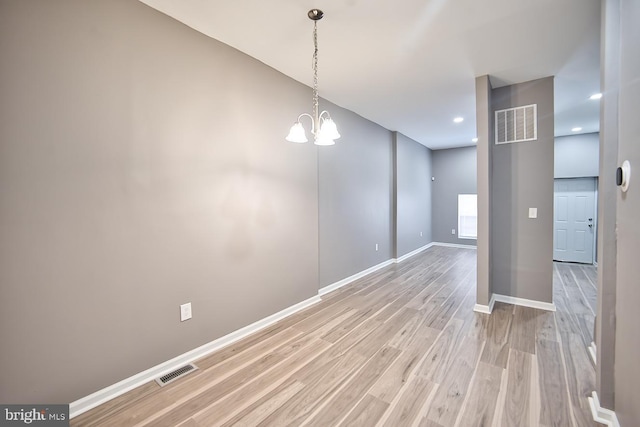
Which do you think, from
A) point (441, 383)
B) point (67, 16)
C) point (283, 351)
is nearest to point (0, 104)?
point (67, 16)

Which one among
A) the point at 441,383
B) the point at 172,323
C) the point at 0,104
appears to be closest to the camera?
the point at 0,104

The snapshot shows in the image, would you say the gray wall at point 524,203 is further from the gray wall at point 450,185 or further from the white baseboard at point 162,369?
the gray wall at point 450,185

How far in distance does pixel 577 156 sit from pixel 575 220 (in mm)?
1401

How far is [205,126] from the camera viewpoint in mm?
2375

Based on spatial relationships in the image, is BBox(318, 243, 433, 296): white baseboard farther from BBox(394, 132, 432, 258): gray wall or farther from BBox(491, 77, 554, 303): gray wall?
BBox(491, 77, 554, 303): gray wall

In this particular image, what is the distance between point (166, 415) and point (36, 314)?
0.99 meters

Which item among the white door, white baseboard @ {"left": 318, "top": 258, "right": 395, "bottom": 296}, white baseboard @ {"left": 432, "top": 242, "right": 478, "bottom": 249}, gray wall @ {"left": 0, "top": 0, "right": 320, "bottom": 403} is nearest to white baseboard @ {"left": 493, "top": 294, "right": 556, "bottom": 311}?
white baseboard @ {"left": 318, "top": 258, "right": 395, "bottom": 296}

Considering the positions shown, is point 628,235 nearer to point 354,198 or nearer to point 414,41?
point 414,41

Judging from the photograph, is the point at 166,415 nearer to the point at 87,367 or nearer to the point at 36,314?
the point at 87,367

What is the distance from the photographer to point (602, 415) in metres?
1.61

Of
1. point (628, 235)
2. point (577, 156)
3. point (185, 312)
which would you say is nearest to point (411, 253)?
point (577, 156)

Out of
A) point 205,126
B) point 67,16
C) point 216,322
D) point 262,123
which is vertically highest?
point 67,16

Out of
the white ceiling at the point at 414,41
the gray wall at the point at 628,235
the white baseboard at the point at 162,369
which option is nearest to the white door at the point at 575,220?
the white ceiling at the point at 414,41

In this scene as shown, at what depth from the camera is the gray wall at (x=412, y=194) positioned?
19.3 feet
